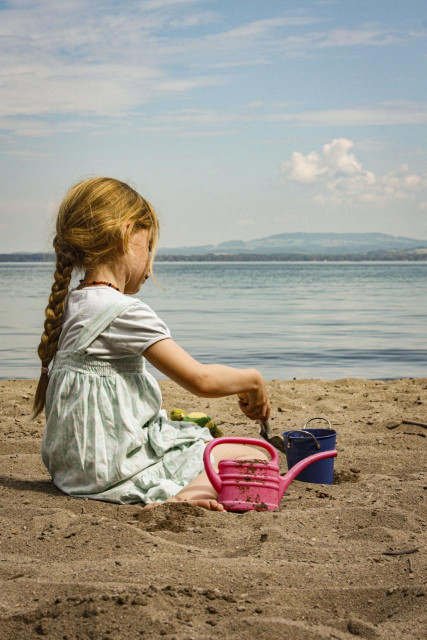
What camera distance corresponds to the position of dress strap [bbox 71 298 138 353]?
10.9 ft

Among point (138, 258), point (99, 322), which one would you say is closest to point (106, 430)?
point (99, 322)

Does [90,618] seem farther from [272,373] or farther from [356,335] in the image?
[356,335]

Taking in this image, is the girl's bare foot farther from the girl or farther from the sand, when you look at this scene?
the sand

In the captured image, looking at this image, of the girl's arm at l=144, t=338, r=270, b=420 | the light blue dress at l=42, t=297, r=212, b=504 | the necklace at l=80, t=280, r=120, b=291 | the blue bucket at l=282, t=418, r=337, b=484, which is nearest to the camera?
the girl's arm at l=144, t=338, r=270, b=420

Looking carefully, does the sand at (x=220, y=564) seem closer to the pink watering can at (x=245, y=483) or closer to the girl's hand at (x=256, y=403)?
the pink watering can at (x=245, y=483)

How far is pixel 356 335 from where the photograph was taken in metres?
13.0

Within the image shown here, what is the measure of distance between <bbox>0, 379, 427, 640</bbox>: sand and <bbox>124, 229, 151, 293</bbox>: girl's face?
108 centimetres

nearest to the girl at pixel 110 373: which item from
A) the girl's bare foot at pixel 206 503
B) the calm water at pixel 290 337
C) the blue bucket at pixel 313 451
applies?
the girl's bare foot at pixel 206 503

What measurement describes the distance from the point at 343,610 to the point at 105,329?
5.23 feet

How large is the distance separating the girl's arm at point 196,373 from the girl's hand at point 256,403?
6 centimetres

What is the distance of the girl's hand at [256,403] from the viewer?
344cm

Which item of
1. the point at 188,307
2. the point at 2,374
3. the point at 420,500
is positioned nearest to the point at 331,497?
the point at 420,500

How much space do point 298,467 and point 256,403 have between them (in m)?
0.49

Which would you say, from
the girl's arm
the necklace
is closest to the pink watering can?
the girl's arm
